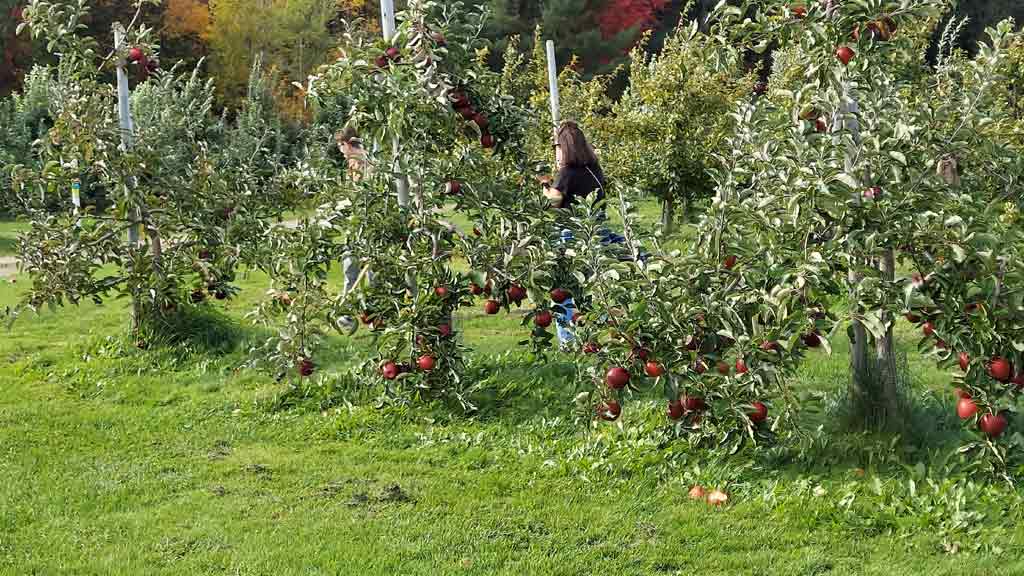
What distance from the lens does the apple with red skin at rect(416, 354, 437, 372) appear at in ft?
17.6

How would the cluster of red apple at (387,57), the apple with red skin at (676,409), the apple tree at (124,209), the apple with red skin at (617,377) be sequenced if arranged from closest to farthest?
the apple with red skin at (617,377)
the apple with red skin at (676,409)
the cluster of red apple at (387,57)
the apple tree at (124,209)

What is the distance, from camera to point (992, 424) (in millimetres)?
3963

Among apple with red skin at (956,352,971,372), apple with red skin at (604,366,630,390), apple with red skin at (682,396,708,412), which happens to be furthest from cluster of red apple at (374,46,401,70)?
apple with red skin at (956,352,971,372)

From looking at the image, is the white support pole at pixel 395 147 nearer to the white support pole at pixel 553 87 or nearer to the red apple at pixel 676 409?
the red apple at pixel 676 409

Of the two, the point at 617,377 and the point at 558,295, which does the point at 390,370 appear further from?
the point at 617,377

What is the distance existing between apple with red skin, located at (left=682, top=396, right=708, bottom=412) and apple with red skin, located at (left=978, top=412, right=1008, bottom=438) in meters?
1.07

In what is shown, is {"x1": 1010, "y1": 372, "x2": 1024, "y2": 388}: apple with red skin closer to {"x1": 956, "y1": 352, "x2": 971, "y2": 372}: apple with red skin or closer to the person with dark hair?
{"x1": 956, "y1": 352, "x2": 971, "y2": 372}: apple with red skin

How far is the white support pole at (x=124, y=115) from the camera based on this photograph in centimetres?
691

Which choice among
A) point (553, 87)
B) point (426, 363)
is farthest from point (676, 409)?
point (553, 87)

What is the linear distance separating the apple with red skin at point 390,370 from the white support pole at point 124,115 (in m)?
2.40

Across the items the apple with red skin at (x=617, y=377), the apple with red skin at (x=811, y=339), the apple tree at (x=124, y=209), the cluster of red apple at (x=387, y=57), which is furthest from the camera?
the apple tree at (x=124, y=209)

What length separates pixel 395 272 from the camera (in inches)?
214

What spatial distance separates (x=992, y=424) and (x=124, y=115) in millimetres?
5584

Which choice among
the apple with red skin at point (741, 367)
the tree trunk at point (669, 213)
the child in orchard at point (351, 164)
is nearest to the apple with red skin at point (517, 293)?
the child in orchard at point (351, 164)
